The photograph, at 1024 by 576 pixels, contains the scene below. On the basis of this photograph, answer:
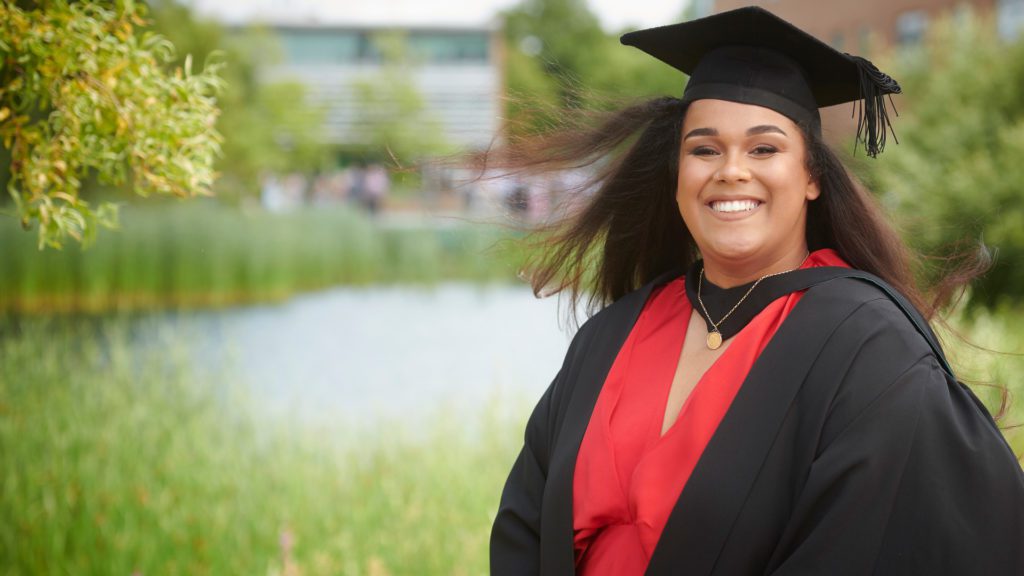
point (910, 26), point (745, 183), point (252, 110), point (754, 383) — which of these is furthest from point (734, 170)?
point (910, 26)

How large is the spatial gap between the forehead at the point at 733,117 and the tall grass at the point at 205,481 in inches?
87.3

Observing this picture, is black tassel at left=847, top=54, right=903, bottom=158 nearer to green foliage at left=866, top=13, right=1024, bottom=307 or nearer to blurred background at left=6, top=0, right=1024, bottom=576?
blurred background at left=6, top=0, right=1024, bottom=576

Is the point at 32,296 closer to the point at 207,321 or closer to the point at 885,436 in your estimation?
the point at 207,321

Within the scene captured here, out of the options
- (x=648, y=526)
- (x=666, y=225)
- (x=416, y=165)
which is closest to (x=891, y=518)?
(x=648, y=526)

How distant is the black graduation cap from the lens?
195 cm

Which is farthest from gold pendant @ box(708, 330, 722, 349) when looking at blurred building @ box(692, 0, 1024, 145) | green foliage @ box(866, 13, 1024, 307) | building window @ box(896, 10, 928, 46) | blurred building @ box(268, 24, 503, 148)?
blurred building @ box(268, 24, 503, 148)

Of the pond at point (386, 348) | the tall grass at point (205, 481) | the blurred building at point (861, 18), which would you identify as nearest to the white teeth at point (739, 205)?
the tall grass at point (205, 481)

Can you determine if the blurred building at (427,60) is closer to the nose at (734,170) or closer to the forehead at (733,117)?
the forehead at (733,117)

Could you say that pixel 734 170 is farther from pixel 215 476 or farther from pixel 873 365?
pixel 215 476

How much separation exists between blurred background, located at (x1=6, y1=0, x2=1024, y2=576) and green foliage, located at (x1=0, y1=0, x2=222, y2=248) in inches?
4.1

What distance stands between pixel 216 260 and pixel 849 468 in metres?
11.2

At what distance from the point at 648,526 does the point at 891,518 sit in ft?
1.43

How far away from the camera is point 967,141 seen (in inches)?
416

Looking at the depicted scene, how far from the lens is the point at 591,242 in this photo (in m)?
2.57
